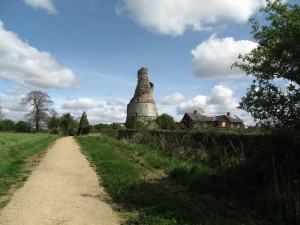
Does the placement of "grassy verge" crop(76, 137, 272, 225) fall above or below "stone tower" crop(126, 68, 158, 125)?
below

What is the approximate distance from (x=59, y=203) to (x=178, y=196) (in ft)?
10.4

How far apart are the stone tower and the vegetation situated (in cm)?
4794

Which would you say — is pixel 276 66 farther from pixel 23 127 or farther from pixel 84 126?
pixel 23 127

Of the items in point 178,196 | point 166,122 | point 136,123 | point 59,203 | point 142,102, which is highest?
point 142,102

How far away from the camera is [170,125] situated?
151 feet

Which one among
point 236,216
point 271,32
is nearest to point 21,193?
point 236,216

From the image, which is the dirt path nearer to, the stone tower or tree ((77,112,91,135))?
the stone tower

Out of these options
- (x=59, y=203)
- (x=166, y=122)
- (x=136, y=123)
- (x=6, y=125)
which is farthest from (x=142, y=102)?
(x=59, y=203)

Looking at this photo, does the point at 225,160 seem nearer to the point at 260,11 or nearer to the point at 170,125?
the point at 260,11

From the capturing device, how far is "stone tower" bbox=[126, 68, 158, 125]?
203ft

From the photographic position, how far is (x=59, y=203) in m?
8.80

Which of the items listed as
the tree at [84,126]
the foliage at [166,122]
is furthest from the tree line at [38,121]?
the foliage at [166,122]

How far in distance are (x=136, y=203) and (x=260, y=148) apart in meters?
4.23

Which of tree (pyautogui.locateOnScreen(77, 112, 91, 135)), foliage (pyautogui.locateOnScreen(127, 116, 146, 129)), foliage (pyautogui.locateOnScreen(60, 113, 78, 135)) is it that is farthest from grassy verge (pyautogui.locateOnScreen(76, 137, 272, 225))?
foliage (pyautogui.locateOnScreen(60, 113, 78, 135))
